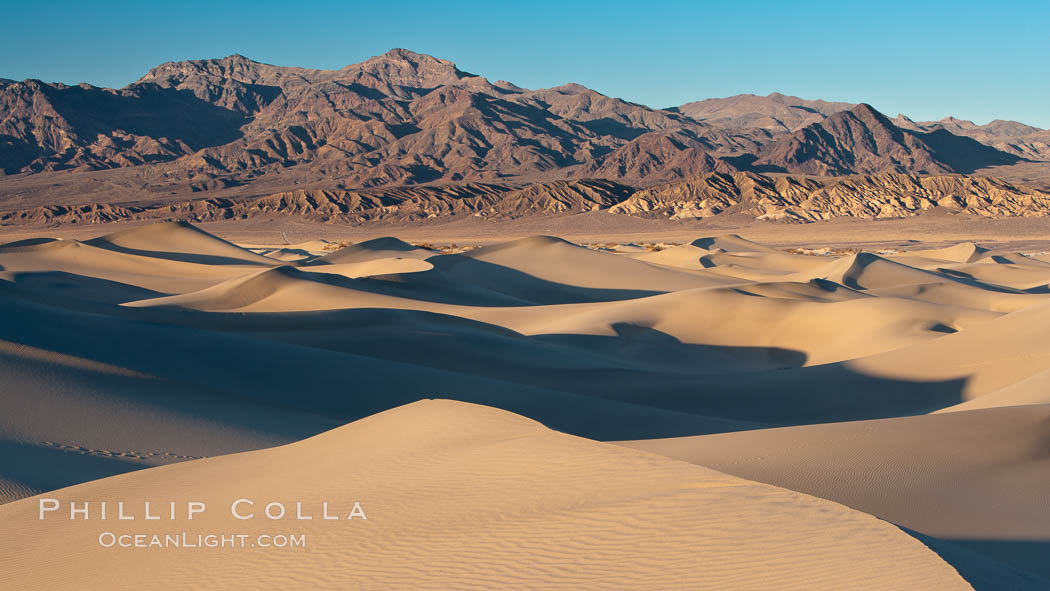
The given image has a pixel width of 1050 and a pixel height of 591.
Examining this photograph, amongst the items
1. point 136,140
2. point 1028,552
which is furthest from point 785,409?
point 136,140

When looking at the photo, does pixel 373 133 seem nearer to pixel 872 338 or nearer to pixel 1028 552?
pixel 872 338

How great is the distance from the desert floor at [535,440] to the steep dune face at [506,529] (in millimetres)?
23

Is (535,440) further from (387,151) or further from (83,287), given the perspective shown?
(387,151)

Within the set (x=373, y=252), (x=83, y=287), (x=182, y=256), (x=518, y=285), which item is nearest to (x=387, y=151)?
(x=373, y=252)

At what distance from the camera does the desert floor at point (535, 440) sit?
4824 mm

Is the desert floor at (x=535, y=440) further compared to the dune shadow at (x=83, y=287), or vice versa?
the dune shadow at (x=83, y=287)

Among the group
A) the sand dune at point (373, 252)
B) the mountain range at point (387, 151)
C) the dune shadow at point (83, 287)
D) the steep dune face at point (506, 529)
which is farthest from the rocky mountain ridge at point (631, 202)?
the steep dune face at point (506, 529)

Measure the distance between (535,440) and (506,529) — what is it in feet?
6.16

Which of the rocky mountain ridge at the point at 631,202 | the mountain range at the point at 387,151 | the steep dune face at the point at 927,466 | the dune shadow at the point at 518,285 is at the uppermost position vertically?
the mountain range at the point at 387,151

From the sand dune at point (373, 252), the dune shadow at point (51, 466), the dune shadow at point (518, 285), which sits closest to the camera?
the dune shadow at point (51, 466)

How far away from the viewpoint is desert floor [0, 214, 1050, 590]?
482 centimetres

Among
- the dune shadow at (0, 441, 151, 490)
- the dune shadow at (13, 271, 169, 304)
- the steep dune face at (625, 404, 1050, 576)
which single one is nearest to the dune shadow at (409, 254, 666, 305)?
the dune shadow at (13, 271, 169, 304)

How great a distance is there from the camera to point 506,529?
17.0 feet

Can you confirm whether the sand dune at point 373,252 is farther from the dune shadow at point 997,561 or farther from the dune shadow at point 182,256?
the dune shadow at point 997,561
